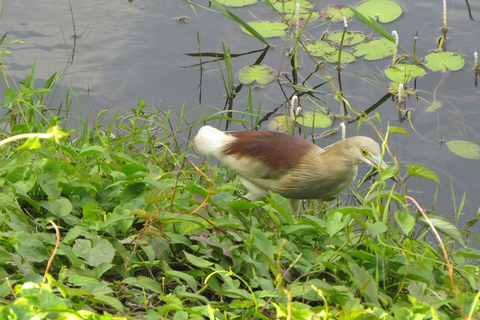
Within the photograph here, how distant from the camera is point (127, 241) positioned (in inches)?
110

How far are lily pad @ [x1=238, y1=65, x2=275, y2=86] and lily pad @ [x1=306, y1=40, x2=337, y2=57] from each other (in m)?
0.46

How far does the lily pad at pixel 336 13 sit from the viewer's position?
6.61m

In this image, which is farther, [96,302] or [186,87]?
[186,87]

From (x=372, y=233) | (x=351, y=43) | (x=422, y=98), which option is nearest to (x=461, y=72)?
(x=422, y=98)

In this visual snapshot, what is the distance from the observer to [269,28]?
6.53 meters

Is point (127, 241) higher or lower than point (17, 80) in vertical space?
higher

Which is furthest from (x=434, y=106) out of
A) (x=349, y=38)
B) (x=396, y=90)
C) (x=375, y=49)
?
(x=349, y=38)

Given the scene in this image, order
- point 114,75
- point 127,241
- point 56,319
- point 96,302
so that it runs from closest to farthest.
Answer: point 56,319
point 96,302
point 127,241
point 114,75

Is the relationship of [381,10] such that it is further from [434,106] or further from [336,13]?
[434,106]

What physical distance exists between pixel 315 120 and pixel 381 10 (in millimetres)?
1524

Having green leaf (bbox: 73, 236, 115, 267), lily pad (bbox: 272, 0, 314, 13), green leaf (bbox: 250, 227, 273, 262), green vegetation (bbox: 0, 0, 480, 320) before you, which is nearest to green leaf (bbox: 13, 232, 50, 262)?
green vegetation (bbox: 0, 0, 480, 320)

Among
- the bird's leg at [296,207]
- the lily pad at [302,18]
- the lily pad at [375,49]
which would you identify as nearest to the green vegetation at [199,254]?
the bird's leg at [296,207]

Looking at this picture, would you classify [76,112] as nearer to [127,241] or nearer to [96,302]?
[127,241]

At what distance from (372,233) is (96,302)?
914 mm
